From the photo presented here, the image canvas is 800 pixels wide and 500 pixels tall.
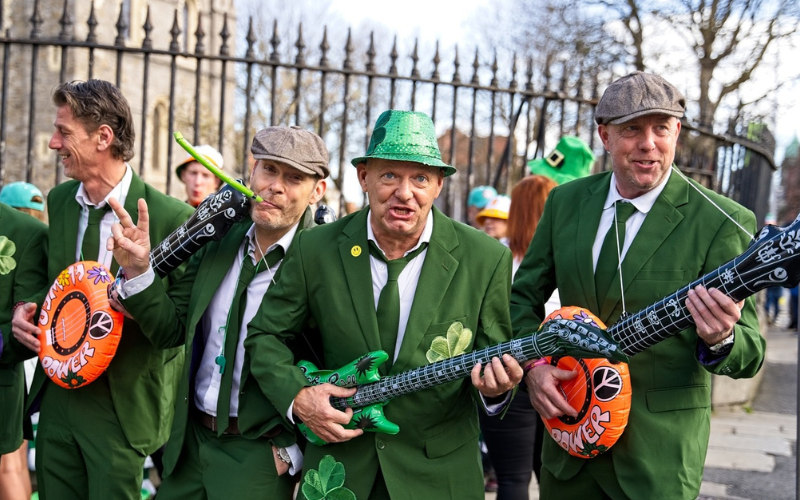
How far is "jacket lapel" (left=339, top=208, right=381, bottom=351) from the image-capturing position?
2.75 meters

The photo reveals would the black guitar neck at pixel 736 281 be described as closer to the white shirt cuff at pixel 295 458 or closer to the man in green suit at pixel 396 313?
the man in green suit at pixel 396 313

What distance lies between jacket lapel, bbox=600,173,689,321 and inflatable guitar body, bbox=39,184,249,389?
1.52m

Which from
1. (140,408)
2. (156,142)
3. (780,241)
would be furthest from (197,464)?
(156,142)

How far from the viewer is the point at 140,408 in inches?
143

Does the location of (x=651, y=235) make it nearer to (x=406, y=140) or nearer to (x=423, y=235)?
(x=423, y=235)

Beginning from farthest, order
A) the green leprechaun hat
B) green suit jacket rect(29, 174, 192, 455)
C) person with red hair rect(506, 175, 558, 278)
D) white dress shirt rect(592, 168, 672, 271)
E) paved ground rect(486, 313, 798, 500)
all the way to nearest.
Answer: paved ground rect(486, 313, 798, 500)
the green leprechaun hat
person with red hair rect(506, 175, 558, 278)
green suit jacket rect(29, 174, 192, 455)
white dress shirt rect(592, 168, 672, 271)

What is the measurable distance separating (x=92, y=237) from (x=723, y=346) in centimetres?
280

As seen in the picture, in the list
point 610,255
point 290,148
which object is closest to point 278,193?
point 290,148

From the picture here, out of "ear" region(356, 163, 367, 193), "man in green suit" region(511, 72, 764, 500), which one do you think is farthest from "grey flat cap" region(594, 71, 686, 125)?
"ear" region(356, 163, 367, 193)

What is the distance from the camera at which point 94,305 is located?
11.1 ft

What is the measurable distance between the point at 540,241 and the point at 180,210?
1.76 metres

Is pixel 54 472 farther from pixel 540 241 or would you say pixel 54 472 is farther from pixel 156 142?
pixel 156 142

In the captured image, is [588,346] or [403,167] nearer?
[588,346]

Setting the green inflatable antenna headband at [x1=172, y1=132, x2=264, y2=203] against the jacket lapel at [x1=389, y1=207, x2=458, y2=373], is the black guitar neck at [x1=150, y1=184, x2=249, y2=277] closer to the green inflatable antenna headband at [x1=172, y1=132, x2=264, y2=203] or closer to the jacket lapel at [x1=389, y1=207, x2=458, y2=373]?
the green inflatable antenna headband at [x1=172, y1=132, x2=264, y2=203]
